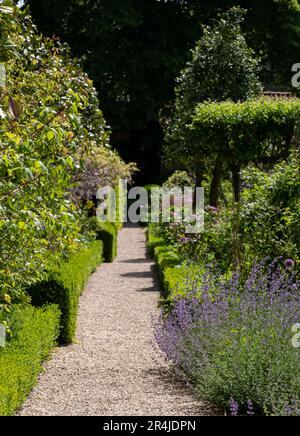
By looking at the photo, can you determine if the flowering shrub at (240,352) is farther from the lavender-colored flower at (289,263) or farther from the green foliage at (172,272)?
the lavender-colored flower at (289,263)

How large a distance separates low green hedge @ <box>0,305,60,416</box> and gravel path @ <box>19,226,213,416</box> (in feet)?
0.58

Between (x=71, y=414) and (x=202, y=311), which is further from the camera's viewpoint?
(x=202, y=311)

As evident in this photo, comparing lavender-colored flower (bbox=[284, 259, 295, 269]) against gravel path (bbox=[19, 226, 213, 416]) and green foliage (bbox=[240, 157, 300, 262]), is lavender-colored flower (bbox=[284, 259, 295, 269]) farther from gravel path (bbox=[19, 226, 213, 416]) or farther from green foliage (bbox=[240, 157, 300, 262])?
gravel path (bbox=[19, 226, 213, 416])

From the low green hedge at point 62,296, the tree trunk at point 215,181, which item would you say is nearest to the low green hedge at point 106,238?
the tree trunk at point 215,181

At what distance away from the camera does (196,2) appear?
2605 centimetres

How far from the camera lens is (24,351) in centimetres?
576

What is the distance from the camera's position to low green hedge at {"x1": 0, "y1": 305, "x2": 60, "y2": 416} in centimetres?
496

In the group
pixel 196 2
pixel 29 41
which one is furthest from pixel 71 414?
pixel 196 2

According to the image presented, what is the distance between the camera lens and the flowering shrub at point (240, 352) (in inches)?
196

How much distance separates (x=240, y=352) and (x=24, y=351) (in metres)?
1.67

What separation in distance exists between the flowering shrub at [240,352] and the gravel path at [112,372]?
24cm

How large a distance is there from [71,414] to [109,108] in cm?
2062

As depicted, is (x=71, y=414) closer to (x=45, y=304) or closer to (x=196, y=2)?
(x=45, y=304)
